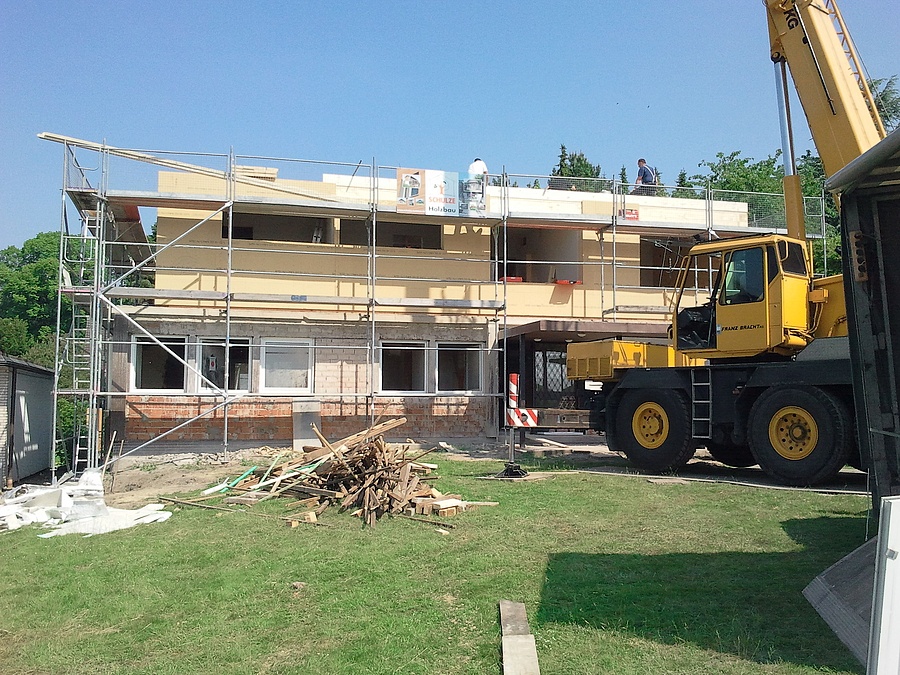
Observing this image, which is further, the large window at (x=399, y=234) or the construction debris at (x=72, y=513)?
the large window at (x=399, y=234)

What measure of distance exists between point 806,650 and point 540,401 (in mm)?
14565

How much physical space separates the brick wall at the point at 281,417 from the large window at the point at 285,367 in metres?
0.44

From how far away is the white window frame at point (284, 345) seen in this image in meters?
16.9

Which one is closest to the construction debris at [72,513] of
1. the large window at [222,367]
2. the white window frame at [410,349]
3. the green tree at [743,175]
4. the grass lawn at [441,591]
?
the grass lawn at [441,591]

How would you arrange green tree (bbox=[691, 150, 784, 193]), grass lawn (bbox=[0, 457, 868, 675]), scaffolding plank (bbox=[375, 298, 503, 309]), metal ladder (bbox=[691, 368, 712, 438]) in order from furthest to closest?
green tree (bbox=[691, 150, 784, 193]), scaffolding plank (bbox=[375, 298, 503, 309]), metal ladder (bbox=[691, 368, 712, 438]), grass lawn (bbox=[0, 457, 868, 675])

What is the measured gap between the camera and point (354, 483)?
33.1 feet

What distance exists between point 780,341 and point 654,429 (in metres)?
2.67

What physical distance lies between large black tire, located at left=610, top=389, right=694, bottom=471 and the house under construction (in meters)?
2.60

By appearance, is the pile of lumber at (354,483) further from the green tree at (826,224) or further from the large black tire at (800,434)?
the green tree at (826,224)

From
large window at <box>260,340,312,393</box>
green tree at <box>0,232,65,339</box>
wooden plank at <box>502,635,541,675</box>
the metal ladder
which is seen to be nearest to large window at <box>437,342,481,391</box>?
large window at <box>260,340,312,393</box>

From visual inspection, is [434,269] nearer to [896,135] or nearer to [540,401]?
[540,401]

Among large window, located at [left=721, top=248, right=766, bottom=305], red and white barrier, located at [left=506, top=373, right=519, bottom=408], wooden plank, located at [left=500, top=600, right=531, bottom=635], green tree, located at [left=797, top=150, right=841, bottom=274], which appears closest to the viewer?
wooden plank, located at [left=500, top=600, right=531, bottom=635]

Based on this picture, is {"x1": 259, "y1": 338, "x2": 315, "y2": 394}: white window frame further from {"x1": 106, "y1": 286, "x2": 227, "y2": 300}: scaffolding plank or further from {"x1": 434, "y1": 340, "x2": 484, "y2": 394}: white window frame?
{"x1": 434, "y1": 340, "x2": 484, "y2": 394}: white window frame

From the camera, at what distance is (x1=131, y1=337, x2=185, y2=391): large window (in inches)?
655
